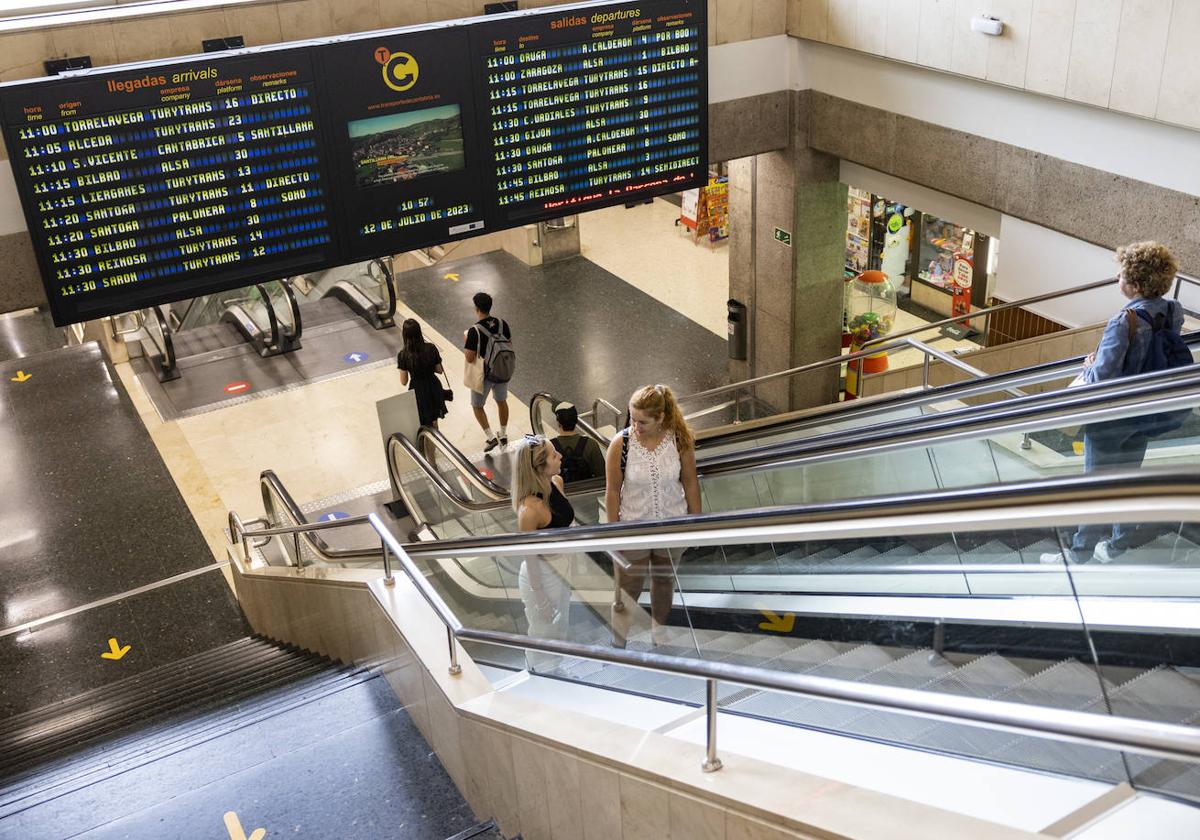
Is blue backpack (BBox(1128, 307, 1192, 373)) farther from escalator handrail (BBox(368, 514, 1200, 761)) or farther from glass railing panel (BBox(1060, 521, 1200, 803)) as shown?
escalator handrail (BBox(368, 514, 1200, 761))

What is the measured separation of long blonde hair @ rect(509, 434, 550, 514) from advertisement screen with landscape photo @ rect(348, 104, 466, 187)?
137 inches

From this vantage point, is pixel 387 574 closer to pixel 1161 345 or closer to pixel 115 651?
pixel 1161 345

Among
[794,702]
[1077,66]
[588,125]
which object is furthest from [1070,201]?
[794,702]

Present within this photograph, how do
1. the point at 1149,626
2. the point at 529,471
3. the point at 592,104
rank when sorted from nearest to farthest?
the point at 1149,626 < the point at 529,471 < the point at 592,104

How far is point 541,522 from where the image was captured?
504cm

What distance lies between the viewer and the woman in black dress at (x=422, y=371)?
32.1ft

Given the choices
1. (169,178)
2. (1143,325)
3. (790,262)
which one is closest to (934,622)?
(1143,325)

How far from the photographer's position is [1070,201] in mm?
7906

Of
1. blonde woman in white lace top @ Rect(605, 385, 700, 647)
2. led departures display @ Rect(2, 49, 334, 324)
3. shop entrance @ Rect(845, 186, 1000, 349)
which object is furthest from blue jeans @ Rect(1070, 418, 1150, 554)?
shop entrance @ Rect(845, 186, 1000, 349)

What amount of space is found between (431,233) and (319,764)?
437 centimetres

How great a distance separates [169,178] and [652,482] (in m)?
4.18

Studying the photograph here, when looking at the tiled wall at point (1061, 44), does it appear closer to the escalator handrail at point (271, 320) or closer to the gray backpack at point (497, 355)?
the gray backpack at point (497, 355)

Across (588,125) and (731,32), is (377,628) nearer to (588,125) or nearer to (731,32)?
(588,125)

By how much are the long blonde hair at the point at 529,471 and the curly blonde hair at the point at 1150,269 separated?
2.64m
